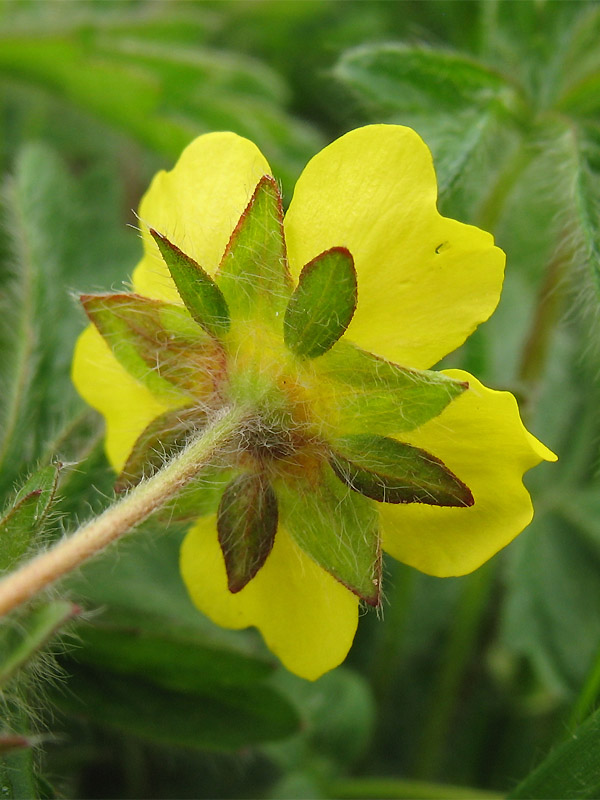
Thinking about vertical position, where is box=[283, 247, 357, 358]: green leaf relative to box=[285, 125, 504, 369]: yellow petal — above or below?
below

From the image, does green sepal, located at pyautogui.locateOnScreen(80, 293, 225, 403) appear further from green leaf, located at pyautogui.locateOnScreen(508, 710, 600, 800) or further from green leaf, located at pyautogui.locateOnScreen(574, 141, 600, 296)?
green leaf, located at pyautogui.locateOnScreen(508, 710, 600, 800)

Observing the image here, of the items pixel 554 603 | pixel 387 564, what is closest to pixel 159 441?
pixel 387 564

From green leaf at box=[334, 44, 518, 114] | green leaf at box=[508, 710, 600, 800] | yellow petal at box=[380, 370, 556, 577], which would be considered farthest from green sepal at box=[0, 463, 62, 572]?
green leaf at box=[334, 44, 518, 114]

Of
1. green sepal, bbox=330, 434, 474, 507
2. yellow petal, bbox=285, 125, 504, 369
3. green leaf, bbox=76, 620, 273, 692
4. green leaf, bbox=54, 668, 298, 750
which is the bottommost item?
green leaf, bbox=54, 668, 298, 750

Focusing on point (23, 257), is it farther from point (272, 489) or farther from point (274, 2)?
point (274, 2)

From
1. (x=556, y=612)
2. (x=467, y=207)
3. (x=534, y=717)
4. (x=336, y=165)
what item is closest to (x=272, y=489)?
(x=336, y=165)

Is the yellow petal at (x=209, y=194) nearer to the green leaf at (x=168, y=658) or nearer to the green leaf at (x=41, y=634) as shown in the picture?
the green leaf at (x=41, y=634)
